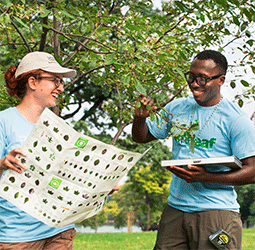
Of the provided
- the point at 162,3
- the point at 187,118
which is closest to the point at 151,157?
the point at 162,3

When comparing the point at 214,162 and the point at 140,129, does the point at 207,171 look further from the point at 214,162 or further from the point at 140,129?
the point at 140,129

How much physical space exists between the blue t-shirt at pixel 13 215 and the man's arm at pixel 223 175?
2.86ft

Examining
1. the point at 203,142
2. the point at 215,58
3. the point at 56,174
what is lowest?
the point at 56,174

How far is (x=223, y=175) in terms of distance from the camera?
1844 mm

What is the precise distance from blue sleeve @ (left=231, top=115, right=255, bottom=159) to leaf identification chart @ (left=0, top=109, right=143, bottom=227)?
0.70 m

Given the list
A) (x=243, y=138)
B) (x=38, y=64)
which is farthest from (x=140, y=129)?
(x=38, y=64)

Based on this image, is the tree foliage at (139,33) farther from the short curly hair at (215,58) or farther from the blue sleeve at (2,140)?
the blue sleeve at (2,140)

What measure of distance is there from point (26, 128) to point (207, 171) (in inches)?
43.3

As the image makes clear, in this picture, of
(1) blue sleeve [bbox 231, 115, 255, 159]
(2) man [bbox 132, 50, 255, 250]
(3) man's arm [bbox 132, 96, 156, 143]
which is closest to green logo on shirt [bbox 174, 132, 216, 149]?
(2) man [bbox 132, 50, 255, 250]

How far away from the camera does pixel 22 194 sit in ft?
5.01

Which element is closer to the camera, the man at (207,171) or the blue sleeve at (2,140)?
the blue sleeve at (2,140)

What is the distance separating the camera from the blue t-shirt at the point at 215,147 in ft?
6.21

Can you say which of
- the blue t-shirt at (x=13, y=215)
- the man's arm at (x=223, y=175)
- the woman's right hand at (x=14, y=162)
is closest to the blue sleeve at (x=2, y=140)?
the blue t-shirt at (x=13, y=215)

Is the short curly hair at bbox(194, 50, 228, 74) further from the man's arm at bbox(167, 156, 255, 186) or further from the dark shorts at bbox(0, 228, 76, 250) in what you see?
the dark shorts at bbox(0, 228, 76, 250)
